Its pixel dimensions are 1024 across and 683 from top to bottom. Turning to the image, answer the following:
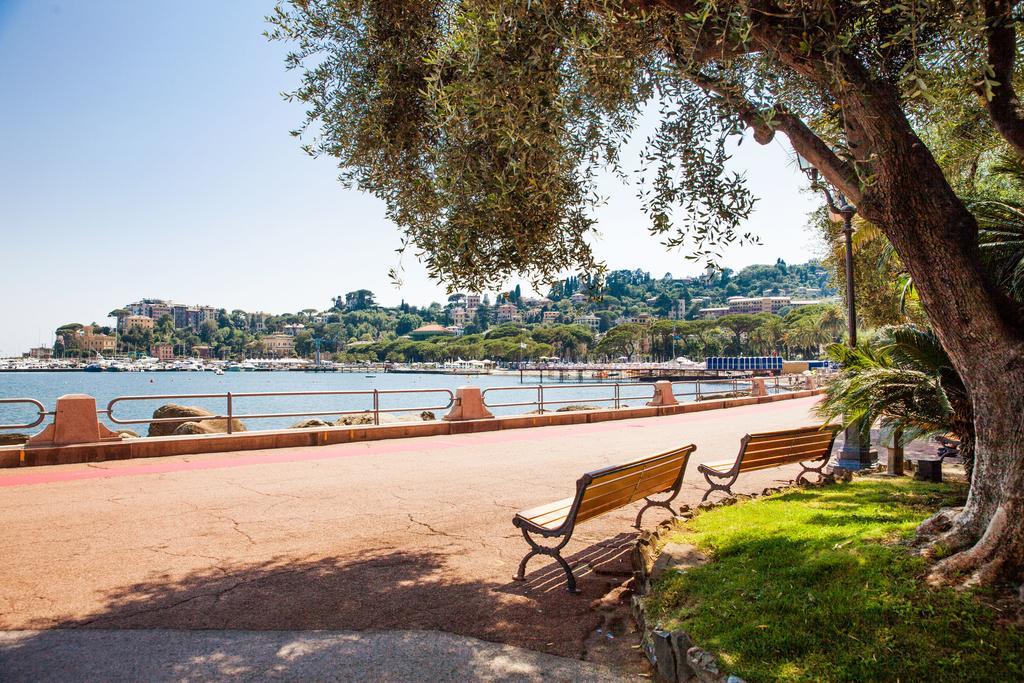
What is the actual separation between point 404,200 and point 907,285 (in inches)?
224

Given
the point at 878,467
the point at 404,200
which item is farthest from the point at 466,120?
the point at 878,467

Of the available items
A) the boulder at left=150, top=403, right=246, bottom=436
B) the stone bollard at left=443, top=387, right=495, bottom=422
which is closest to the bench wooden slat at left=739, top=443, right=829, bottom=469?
the stone bollard at left=443, top=387, right=495, bottom=422

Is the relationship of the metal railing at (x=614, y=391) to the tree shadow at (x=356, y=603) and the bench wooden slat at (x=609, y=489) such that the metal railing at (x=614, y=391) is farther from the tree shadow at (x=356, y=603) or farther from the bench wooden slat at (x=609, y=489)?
the tree shadow at (x=356, y=603)

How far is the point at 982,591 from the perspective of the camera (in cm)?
369

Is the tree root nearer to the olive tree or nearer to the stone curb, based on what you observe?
the olive tree

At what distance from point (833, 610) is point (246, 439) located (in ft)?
37.4

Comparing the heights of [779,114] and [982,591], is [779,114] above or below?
above

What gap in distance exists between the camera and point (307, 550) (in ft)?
19.6

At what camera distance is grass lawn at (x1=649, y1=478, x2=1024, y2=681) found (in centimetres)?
323

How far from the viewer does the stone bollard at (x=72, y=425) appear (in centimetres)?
1108

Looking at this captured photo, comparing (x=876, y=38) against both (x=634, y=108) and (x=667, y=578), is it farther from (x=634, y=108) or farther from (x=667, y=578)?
(x=667, y=578)

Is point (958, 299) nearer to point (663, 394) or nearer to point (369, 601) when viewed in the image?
point (369, 601)

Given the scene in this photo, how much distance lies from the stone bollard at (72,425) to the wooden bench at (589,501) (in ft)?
30.6

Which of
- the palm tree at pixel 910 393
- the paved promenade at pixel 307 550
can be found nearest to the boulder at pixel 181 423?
the paved promenade at pixel 307 550
